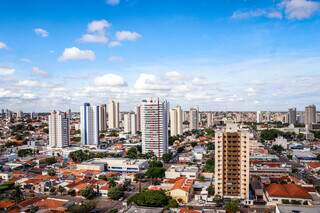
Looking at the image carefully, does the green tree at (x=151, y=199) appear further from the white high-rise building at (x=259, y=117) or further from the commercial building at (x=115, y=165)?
the white high-rise building at (x=259, y=117)

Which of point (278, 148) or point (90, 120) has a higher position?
point (90, 120)

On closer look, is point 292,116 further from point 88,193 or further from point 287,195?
point 88,193

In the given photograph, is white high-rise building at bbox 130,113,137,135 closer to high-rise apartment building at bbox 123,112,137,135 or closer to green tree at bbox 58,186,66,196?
high-rise apartment building at bbox 123,112,137,135

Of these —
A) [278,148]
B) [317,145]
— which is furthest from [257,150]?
[317,145]

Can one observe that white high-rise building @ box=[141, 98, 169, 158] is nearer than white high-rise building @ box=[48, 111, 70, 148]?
Yes

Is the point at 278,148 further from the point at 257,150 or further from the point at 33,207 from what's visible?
the point at 33,207

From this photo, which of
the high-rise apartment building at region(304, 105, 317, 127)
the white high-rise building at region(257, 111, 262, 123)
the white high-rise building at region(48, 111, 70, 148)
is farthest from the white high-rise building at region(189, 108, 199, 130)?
the white high-rise building at region(48, 111, 70, 148)
